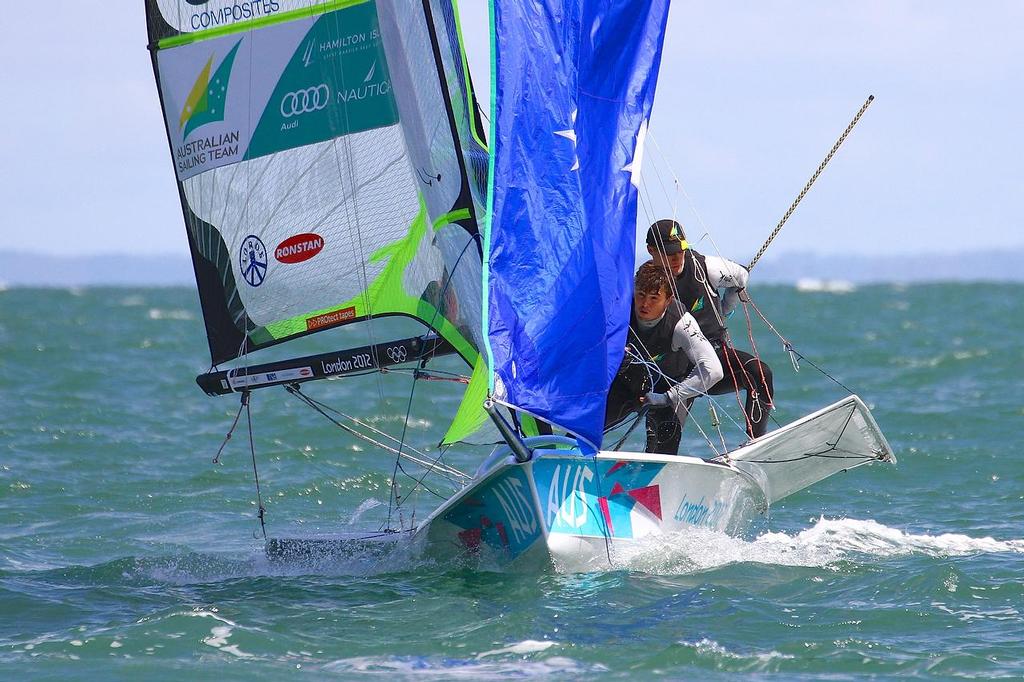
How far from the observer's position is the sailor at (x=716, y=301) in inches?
284

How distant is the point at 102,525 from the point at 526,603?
12.8 ft

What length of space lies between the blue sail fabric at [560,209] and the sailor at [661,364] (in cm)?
61

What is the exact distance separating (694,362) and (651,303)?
38cm

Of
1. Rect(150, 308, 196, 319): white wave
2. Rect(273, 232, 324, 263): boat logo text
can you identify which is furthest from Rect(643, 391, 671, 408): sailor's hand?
Rect(150, 308, 196, 319): white wave

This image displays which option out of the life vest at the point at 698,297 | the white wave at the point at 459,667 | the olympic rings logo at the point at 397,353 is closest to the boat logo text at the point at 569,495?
the white wave at the point at 459,667

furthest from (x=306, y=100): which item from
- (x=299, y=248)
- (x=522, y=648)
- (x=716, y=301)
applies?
(x=522, y=648)

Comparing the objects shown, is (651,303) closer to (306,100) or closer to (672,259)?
(672,259)

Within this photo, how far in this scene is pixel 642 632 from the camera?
19.7 feet

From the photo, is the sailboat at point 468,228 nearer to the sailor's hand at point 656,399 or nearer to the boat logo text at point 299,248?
the boat logo text at point 299,248

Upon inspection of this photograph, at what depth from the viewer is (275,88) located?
7.34 metres

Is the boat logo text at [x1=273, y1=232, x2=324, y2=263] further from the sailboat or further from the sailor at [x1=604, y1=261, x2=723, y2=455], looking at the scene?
the sailor at [x1=604, y1=261, x2=723, y2=455]

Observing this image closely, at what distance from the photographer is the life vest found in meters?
7.32

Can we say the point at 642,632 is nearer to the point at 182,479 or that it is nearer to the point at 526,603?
the point at 526,603

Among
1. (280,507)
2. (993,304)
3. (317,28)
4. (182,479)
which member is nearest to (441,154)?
(317,28)
